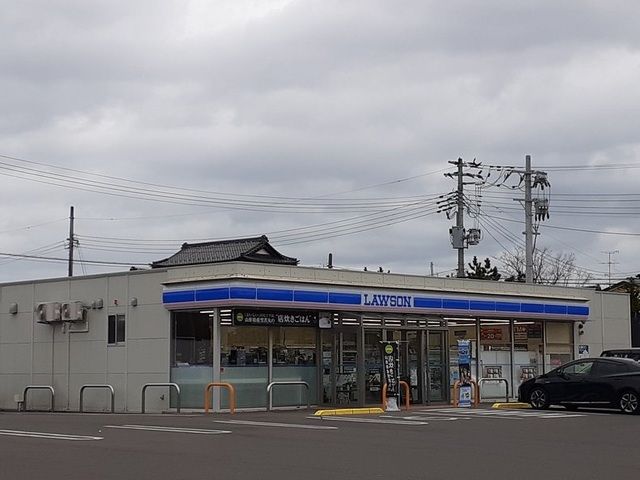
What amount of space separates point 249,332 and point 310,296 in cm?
192

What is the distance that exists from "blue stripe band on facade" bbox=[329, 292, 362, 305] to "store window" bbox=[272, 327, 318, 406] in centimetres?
125

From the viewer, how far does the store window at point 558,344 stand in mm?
37000

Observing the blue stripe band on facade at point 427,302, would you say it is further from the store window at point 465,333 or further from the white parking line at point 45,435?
the white parking line at point 45,435

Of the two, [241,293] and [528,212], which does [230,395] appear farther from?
[528,212]

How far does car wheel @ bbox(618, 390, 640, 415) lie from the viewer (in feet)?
84.8

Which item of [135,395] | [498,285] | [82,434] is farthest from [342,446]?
[498,285]

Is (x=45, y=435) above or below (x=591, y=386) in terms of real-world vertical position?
below

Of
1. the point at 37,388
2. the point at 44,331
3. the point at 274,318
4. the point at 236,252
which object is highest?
the point at 236,252

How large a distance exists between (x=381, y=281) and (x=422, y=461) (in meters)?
16.8

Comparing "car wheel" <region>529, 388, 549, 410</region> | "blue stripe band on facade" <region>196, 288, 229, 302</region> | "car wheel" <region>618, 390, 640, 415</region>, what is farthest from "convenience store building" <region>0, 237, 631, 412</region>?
"car wheel" <region>618, 390, 640, 415</region>

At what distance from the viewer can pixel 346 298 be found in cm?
2931

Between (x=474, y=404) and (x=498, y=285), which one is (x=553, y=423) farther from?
(x=498, y=285)

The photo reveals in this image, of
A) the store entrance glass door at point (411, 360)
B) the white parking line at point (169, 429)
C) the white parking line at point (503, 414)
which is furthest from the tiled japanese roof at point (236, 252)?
the white parking line at point (169, 429)

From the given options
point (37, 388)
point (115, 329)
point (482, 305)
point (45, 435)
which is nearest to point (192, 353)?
point (115, 329)
